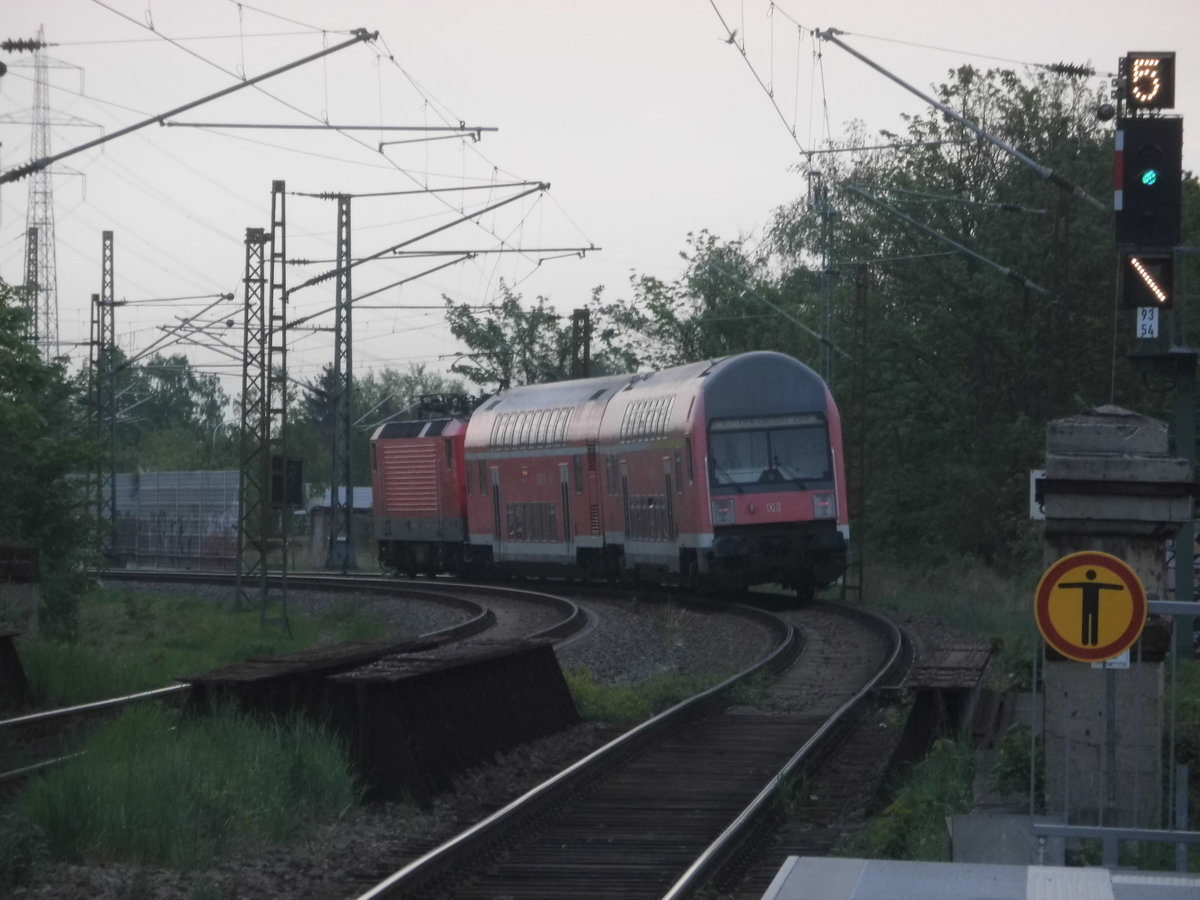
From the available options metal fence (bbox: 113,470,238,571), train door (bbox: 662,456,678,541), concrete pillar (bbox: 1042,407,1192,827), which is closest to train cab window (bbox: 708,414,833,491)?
train door (bbox: 662,456,678,541)

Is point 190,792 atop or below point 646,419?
below

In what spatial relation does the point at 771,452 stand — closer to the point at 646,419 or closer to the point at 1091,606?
the point at 646,419

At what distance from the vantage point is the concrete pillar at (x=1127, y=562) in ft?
26.6

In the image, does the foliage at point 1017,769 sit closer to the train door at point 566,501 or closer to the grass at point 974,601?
the grass at point 974,601

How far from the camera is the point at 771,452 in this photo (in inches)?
1000

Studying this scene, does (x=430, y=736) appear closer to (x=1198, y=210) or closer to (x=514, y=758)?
(x=514, y=758)

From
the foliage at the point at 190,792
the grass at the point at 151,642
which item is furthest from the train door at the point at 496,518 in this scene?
the foliage at the point at 190,792

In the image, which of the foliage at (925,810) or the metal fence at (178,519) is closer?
the foliage at (925,810)

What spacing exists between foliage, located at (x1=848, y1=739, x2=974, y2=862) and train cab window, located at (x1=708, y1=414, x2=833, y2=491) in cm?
1425

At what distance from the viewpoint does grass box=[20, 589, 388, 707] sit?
54.3ft

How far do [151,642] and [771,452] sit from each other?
957 cm

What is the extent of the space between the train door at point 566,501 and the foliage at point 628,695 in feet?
42.6

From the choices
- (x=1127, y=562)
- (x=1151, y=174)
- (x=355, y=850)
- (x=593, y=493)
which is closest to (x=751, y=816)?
(x=355, y=850)

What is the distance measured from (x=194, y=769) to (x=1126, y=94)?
27.3 ft
